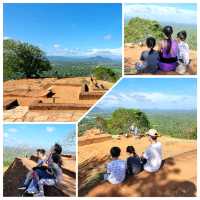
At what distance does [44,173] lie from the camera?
768 cm

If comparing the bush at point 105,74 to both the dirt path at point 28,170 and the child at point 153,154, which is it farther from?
the dirt path at point 28,170

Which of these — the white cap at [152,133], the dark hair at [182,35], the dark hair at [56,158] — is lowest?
the dark hair at [56,158]

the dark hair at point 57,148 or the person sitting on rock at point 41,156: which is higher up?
the dark hair at point 57,148

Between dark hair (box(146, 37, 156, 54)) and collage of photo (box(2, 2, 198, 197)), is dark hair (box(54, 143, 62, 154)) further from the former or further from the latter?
dark hair (box(146, 37, 156, 54))

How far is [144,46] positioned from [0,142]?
2.10 metres

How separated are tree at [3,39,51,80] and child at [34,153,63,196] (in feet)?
3.53

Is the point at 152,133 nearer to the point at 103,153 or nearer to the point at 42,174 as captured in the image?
the point at 103,153

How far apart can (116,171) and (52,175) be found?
77 cm

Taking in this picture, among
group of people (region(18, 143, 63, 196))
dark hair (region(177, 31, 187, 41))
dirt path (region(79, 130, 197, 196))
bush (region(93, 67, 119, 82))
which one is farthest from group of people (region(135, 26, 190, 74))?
group of people (region(18, 143, 63, 196))

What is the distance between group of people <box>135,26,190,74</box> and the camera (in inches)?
306

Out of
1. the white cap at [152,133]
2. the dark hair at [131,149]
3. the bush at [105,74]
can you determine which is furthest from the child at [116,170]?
the bush at [105,74]

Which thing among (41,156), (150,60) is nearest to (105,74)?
(150,60)

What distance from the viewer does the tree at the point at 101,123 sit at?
7719 millimetres

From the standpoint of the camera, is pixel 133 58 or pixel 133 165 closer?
pixel 133 165
